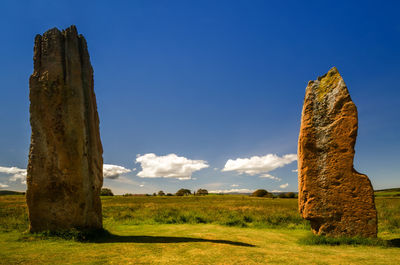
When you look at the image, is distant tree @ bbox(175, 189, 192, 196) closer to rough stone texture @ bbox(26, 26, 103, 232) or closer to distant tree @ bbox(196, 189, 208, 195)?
distant tree @ bbox(196, 189, 208, 195)

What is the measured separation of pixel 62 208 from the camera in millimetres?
8531

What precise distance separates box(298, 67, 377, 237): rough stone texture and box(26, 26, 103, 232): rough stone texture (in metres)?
8.27

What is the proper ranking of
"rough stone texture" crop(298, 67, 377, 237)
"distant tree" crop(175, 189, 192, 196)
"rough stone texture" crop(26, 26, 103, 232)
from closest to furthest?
"rough stone texture" crop(298, 67, 377, 237), "rough stone texture" crop(26, 26, 103, 232), "distant tree" crop(175, 189, 192, 196)

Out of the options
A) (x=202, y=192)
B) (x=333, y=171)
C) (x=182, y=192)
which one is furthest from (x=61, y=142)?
(x=202, y=192)

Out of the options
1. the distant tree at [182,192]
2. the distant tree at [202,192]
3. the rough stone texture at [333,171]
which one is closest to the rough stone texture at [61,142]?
the rough stone texture at [333,171]

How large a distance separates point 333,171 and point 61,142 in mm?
10007

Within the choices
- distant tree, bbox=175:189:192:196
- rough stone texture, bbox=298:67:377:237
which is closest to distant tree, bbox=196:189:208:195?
distant tree, bbox=175:189:192:196

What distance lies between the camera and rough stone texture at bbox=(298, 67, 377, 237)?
832 cm

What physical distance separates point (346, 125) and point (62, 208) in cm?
1073

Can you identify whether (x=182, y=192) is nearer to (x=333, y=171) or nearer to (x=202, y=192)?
(x=202, y=192)

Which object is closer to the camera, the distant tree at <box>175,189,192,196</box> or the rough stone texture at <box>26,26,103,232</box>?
the rough stone texture at <box>26,26,103,232</box>

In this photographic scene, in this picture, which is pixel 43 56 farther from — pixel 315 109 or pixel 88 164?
pixel 315 109

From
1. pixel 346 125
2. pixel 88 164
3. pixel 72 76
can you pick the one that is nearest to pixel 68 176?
pixel 88 164

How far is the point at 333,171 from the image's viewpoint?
8648 mm
